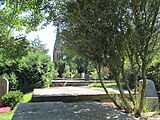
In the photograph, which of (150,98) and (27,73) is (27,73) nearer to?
(27,73)

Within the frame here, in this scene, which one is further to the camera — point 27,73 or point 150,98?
point 27,73

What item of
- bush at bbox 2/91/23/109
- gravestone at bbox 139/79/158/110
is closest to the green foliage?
bush at bbox 2/91/23/109

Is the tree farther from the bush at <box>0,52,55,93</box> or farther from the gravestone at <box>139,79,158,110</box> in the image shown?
the bush at <box>0,52,55,93</box>

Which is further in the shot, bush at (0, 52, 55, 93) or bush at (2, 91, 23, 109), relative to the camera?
bush at (0, 52, 55, 93)

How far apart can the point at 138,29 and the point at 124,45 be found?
572mm

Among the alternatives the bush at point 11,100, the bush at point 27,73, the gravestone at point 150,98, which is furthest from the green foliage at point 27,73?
the gravestone at point 150,98

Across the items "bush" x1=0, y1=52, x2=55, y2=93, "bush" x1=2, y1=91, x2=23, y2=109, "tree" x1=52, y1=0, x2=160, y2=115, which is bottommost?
"bush" x1=2, y1=91, x2=23, y2=109

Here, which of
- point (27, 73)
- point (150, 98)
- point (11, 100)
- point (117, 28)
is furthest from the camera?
point (27, 73)

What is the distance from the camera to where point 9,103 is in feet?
33.6

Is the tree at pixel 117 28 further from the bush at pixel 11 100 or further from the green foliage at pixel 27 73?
the green foliage at pixel 27 73

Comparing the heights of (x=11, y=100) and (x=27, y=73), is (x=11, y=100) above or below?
below

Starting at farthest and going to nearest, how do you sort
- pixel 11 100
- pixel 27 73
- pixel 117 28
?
1. pixel 27 73
2. pixel 11 100
3. pixel 117 28

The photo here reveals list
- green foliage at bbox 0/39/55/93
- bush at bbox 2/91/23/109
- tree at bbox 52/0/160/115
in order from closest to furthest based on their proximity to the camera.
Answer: tree at bbox 52/0/160/115 < bush at bbox 2/91/23/109 < green foliage at bbox 0/39/55/93

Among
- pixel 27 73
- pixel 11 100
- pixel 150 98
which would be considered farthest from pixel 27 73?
pixel 150 98
